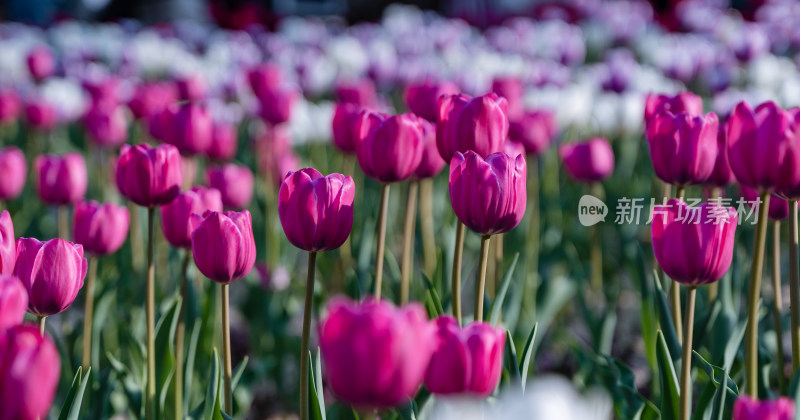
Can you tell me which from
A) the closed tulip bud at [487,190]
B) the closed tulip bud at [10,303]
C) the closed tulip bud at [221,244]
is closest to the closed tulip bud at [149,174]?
the closed tulip bud at [221,244]

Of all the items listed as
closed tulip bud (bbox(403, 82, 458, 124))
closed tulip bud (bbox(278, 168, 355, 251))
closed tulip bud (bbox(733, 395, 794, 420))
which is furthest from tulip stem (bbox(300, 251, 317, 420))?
closed tulip bud (bbox(403, 82, 458, 124))

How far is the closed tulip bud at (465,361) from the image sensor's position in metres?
0.87

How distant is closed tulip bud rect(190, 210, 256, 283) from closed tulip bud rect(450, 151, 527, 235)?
31cm

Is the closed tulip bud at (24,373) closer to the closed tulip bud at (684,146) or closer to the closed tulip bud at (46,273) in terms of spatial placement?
the closed tulip bud at (46,273)

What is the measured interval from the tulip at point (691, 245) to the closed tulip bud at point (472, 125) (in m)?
0.33

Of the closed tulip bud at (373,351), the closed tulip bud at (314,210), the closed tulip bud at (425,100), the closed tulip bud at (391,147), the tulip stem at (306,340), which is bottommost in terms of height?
the tulip stem at (306,340)

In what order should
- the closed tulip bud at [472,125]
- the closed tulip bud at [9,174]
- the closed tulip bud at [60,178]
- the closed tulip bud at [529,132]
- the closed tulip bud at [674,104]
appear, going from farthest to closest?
the closed tulip bud at [529,132] → the closed tulip bud at [9,174] → the closed tulip bud at [60,178] → the closed tulip bud at [674,104] → the closed tulip bud at [472,125]

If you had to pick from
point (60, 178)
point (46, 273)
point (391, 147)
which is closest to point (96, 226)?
point (60, 178)

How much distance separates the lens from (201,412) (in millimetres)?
1536

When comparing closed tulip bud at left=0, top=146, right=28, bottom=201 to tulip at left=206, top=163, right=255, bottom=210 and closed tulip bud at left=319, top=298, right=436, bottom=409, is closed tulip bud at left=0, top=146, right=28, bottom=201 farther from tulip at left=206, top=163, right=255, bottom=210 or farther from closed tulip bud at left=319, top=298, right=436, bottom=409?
closed tulip bud at left=319, top=298, right=436, bottom=409

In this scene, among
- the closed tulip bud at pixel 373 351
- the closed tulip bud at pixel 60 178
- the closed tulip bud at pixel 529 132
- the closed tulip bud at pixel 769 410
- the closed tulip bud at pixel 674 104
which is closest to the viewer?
the closed tulip bud at pixel 373 351

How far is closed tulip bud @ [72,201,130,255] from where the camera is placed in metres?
1.61

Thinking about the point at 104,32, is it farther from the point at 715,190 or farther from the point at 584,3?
the point at 715,190

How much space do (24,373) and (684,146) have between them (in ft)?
3.43
